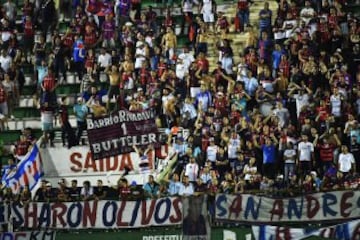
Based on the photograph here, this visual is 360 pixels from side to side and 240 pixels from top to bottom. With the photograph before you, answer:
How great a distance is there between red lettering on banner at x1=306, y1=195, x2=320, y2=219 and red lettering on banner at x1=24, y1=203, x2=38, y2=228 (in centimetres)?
693

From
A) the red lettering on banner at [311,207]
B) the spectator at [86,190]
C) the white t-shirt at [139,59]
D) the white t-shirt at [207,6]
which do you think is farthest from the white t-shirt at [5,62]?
the red lettering on banner at [311,207]

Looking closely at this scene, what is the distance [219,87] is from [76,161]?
499 centimetres

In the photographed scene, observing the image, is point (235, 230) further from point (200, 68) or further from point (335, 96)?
point (200, 68)

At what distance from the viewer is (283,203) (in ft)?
91.0

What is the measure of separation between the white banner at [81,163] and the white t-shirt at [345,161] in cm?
601

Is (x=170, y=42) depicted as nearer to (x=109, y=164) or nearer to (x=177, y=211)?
(x=109, y=164)

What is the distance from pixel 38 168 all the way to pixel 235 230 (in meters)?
8.57

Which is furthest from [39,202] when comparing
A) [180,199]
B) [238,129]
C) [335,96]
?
[335,96]

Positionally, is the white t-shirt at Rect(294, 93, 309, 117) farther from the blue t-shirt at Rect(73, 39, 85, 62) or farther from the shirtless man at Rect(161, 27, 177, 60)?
the blue t-shirt at Rect(73, 39, 85, 62)

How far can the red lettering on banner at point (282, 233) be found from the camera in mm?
27016

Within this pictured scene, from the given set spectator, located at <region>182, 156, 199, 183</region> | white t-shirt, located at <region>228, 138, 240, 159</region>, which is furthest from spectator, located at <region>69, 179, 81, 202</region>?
white t-shirt, located at <region>228, 138, 240, 159</region>

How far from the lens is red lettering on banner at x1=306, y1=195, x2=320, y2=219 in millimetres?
27516

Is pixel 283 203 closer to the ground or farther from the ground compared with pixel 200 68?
closer to the ground

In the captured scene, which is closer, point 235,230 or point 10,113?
point 235,230
